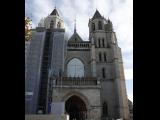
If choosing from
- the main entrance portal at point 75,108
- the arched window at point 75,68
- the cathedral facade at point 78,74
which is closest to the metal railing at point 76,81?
the cathedral facade at point 78,74

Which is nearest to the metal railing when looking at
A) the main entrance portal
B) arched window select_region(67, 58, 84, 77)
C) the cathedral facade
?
the cathedral facade

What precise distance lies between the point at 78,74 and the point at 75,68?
104cm

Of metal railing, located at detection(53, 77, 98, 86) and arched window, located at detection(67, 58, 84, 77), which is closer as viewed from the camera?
metal railing, located at detection(53, 77, 98, 86)

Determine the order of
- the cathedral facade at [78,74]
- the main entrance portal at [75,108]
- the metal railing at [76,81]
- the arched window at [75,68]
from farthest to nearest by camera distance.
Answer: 1. the arched window at [75,68]
2. the main entrance portal at [75,108]
3. the metal railing at [76,81]
4. the cathedral facade at [78,74]

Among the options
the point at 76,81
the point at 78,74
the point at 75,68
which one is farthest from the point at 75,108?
the point at 75,68

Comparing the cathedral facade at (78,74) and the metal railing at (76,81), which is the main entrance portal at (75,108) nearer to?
the cathedral facade at (78,74)

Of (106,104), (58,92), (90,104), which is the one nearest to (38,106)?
(58,92)

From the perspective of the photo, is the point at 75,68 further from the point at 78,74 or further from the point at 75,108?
the point at 75,108

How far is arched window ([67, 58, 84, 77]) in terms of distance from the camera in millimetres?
32469

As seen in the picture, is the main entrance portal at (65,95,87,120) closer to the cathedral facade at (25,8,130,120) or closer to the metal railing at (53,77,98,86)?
the cathedral facade at (25,8,130,120)

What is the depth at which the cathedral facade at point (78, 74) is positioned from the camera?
26.0 m
